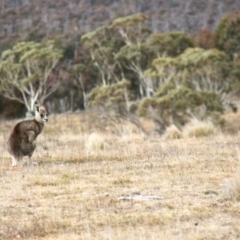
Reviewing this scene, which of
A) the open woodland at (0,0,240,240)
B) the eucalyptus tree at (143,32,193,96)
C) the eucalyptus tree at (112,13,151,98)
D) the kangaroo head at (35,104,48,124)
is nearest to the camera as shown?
the open woodland at (0,0,240,240)

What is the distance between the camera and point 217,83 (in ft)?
140

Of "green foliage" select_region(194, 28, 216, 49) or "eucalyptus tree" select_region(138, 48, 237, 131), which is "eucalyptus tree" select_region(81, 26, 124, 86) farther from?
"eucalyptus tree" select_region(138, 48, 237, 131)

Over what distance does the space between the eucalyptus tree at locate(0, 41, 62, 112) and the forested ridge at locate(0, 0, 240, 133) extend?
0.08 meters

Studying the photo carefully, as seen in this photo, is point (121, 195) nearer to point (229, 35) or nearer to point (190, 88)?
point (190, 88)

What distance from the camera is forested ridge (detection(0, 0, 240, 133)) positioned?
117 ft

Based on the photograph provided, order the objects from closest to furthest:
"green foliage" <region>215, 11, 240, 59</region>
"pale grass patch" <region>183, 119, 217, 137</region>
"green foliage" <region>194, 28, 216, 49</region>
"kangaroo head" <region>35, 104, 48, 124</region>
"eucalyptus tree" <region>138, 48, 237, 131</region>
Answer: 1. "kangaroo head" <region>35, 104, 48, 124</region>
2. "pale grass patch" <region>183, 119, 217, 137</region>
3. "eucalyptus tree" <region>138, 48, 237, 131</region>
4. "green foliage" <region>215, 11, 240, 59</region>
5. "green foliage" <region>194, 28, 216, 49</region>

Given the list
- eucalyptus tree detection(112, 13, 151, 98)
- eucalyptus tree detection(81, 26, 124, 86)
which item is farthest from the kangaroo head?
eucalyptus tree detection(81, 26, 124, 86)

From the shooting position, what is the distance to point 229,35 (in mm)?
56000

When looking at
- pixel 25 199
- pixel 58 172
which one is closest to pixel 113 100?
pixel 58 172

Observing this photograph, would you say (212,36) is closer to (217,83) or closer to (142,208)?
(217,83)

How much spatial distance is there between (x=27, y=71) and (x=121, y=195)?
152ft

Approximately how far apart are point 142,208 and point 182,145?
818cm

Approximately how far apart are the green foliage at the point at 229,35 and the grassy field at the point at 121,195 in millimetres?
41755

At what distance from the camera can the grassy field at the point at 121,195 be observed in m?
7.19
